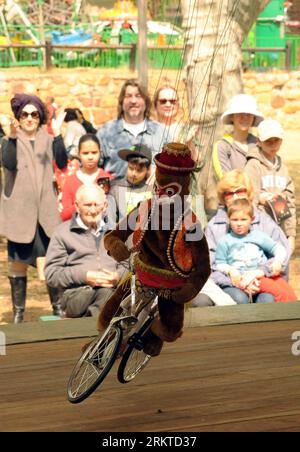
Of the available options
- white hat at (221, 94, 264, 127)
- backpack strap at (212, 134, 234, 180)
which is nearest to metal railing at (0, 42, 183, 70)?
white hat at (221, 94, 264, 127)

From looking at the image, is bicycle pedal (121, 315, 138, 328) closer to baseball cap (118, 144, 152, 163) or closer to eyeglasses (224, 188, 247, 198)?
baseball cap (118, 144, 152, 163)

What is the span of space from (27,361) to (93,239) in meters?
1.61

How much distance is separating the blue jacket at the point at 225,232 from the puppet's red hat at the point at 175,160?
294 centimetres

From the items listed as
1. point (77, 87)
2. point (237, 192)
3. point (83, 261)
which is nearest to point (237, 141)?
point (237, 192)

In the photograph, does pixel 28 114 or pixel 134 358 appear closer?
pixel 134 358

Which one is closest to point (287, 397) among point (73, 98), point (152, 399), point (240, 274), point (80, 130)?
point (152, 399)

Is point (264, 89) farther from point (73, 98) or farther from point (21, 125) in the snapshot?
point (21, 125)

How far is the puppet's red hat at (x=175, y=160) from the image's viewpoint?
3965 mm

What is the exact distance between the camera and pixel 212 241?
699 cm

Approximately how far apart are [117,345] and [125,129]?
14.6 ft

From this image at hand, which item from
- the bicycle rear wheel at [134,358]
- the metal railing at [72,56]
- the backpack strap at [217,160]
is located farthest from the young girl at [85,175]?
the metal railing at [72,56]

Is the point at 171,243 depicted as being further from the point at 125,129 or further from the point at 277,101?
the point at 277,101

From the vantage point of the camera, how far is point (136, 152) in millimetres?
7363

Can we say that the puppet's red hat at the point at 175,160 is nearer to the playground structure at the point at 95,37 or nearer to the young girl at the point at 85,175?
the young girl at the point at 85,175
